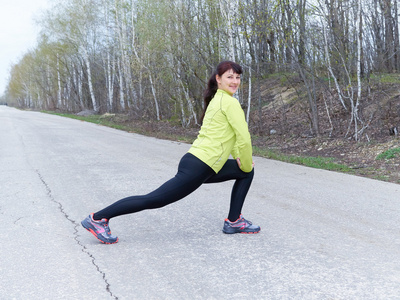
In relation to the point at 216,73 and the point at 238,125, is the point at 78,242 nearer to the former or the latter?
the point at 238,125

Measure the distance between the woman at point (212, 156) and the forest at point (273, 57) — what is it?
8301 millimetres

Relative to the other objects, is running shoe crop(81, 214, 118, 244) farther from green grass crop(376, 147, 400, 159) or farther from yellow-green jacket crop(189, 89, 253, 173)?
green grass crop(376, 147, 400, 159)

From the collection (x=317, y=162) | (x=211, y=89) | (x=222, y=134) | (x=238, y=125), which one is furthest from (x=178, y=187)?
(x=317, y=162)

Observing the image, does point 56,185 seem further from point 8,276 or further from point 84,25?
point 84,25

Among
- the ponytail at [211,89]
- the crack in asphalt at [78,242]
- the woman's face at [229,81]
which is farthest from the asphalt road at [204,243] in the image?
the woman's face at [229,81]

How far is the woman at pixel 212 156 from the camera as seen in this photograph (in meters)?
3.82

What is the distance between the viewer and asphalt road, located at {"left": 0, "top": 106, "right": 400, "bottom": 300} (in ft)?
10.0

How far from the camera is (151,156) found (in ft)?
34.7

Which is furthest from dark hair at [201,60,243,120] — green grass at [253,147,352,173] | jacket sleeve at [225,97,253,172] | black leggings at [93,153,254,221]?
green grass at [253,147,352,173]

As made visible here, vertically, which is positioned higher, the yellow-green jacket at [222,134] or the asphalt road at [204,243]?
the yellow-green jacket at [222,134]

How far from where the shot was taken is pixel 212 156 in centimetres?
381

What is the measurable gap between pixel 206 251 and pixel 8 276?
5.59 ft

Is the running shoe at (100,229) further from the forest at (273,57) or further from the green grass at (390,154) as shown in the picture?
the forest at (273,57)

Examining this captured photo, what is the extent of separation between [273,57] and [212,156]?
21108 mm
